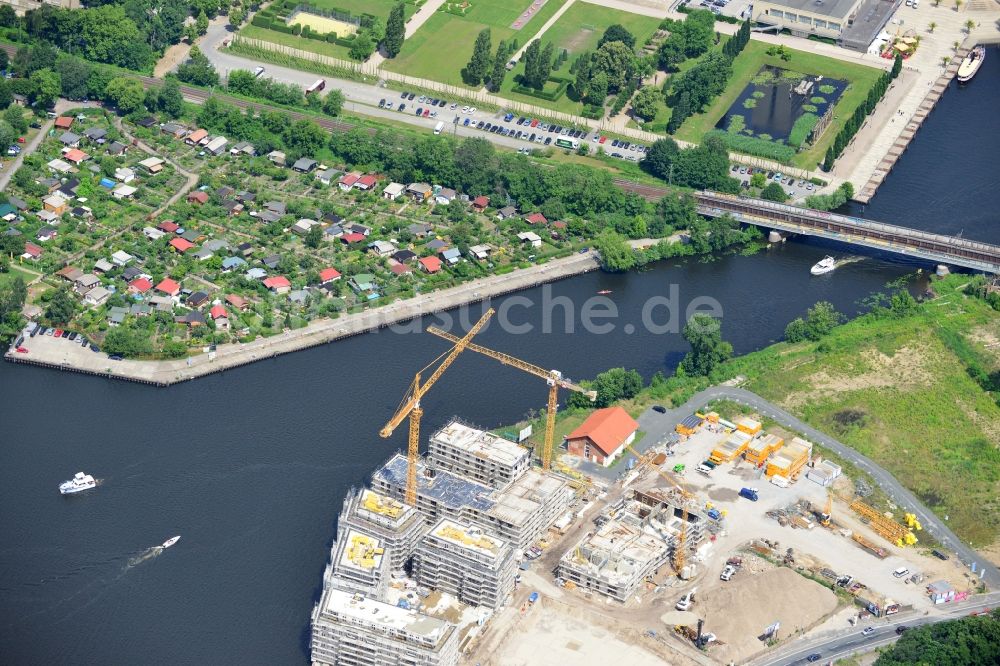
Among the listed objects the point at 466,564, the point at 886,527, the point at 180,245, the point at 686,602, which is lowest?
the point at 180,245

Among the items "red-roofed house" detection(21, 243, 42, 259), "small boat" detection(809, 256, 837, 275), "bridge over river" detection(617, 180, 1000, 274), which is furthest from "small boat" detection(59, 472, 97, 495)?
"small boat" detection(809, 256, 837, 275)

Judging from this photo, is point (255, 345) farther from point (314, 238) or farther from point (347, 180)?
point (347, 180)

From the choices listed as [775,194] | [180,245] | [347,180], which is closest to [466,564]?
[180,245]

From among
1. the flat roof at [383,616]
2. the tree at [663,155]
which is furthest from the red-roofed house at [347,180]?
the flat roof at [383,616]

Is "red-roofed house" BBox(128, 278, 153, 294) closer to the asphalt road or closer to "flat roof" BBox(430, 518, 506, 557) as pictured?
"flat roof" BBox(430, 518, 506, 557)

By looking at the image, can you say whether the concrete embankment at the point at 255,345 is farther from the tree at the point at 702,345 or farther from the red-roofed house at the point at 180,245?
the tree at the point at 702,345

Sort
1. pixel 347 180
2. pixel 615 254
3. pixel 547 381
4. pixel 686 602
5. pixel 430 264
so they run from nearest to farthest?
1. pixel 686 602
2. pixel 547 381
3. pixel 430 264
4. pixel 615 254
5. pixel 347 180
